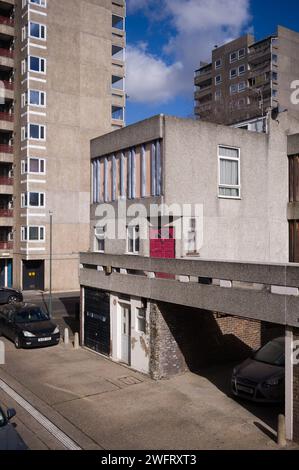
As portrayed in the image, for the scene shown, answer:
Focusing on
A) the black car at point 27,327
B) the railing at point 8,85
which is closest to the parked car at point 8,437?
the black car at point 27,327

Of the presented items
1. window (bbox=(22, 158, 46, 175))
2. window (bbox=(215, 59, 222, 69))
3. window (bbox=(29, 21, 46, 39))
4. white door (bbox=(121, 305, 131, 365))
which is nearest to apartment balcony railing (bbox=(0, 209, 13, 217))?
window (bbox=(22, 158, 46, 175))

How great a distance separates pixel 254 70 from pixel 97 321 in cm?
5645

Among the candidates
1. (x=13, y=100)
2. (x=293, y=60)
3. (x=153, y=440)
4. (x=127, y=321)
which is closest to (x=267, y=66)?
(x=293, y=60)

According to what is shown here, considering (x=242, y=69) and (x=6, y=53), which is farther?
(x=242, y=69)

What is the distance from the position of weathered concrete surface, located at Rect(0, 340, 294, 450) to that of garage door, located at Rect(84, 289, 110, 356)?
4.33ft

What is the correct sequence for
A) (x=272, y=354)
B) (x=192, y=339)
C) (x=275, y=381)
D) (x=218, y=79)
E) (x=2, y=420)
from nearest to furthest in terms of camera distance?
1. (x=2, y=420)
2. (x=275, y=381)
3. (x=272, y=354)
4. (x=192, y=339)
5. (x=218, y=79)

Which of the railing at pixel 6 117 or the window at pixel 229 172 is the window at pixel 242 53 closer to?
the railing at pixel 6 117

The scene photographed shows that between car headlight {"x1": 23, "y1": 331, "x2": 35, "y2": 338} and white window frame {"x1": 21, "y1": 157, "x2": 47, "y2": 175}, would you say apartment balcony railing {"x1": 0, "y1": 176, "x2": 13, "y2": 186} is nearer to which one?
white window frame {"x1": 21, "y1": 157, "x2": 47, "y2": 175}

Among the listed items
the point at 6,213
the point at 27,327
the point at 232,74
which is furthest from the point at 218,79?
the point at 27,327

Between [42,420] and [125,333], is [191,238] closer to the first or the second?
[125,333]

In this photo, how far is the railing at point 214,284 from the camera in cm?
1069

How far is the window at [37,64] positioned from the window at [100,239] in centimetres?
2477

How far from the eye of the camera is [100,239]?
2075cm

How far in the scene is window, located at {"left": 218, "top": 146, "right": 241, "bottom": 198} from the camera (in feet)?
59.0
